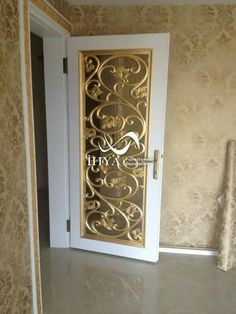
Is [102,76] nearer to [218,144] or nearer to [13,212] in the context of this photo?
[218,144]

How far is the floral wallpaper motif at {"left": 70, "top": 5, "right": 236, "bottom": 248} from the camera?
2.40 m

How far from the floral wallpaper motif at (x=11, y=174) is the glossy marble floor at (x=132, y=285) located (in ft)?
1.94

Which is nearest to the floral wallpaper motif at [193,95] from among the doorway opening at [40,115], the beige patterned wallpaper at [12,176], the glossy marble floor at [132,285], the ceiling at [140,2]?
the ceiling at [140,2]

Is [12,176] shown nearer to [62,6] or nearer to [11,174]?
[11,174]

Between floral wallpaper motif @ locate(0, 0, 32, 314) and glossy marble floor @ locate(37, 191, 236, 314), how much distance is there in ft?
1.94

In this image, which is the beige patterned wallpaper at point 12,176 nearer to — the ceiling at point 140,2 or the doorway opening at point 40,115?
the ceiling at point 140,2

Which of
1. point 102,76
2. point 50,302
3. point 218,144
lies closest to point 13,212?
point 50,302

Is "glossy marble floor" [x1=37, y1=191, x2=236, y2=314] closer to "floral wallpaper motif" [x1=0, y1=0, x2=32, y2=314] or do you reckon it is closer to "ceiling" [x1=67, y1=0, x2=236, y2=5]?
"floral wallpaper motif" [x1=0, y1=0, x2=32, y2=314]

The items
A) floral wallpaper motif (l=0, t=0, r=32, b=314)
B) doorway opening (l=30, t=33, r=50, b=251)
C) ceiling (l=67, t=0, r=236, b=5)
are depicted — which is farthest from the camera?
doorway opening (l=30, t=33, r=50, b=251)

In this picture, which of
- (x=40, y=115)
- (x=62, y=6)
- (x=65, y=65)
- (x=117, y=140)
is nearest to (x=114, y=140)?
(x=117, y=140)

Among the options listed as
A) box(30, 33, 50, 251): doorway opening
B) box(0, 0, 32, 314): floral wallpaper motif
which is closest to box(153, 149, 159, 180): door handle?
box(0, 0, 32, 314): floral wallpaper motif

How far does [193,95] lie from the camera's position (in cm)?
251

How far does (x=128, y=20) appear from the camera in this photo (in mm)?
2455

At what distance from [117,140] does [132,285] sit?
47.2 inches
